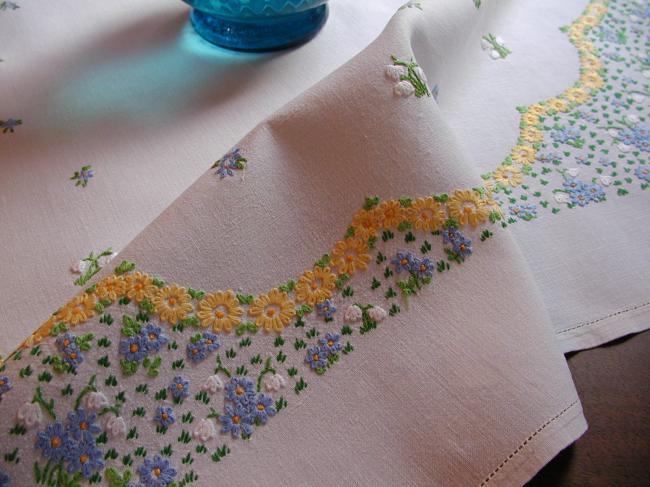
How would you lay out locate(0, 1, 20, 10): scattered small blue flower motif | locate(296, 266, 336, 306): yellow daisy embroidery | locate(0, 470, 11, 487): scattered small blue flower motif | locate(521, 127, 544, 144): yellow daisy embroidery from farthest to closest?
1. locate(0, 1, 20, 10): scattered small blue flower motif
2. locate(521, 127, 544, 144): yellow daisy embroidery
3. locate(296, 266, 336, 306): yellow daisy embroidery
4. locate(0, 470, 11, 487): scattered small blue flower motif

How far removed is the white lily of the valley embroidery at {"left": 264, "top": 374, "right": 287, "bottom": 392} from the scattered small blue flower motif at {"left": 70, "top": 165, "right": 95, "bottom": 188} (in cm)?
32

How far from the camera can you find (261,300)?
18.8 inches

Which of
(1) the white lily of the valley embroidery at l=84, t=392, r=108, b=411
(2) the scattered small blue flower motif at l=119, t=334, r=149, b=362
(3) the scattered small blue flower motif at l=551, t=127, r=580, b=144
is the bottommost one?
(3) the scattered small blue flower motif at l=551, t=127, r=580, b=144

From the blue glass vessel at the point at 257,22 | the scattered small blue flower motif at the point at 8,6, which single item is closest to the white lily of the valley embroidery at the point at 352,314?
the blue glass vessel at the point at 257,22

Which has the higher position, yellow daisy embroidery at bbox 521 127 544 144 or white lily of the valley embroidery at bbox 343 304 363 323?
white lily of the valley embroidery at bbox 343 304 363 323

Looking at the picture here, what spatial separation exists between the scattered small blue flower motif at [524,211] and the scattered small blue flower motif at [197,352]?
0.39m

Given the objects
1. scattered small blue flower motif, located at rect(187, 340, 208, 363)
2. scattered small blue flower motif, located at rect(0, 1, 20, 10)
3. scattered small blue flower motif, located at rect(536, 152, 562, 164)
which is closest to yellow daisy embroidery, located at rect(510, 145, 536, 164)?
scattered small blue flower motif, located at rect(536, 152, 562, 164)

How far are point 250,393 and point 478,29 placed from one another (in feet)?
1.96

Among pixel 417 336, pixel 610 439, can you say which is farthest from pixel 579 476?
pixel 417 336

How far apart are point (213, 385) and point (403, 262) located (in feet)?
0.62

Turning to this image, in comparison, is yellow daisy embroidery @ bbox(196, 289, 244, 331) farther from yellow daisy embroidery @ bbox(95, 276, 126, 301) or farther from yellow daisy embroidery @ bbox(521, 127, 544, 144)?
yellow daisy embroidery @ bbox(521, 127, 544, 144)

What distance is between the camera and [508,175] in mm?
691

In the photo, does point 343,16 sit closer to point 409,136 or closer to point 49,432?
point 409,136

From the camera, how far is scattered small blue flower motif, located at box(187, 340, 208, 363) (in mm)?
449
